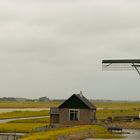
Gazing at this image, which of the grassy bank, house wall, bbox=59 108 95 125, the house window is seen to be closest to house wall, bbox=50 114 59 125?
house wall, bbox=59 108 95 125

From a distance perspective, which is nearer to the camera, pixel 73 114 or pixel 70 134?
pixel 70 134

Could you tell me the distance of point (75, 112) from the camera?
55875 mm

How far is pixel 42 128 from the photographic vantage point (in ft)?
151

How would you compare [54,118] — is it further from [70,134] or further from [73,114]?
[70,134]

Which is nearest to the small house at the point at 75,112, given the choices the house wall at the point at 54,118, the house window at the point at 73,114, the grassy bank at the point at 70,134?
the house window at the point at 73,114

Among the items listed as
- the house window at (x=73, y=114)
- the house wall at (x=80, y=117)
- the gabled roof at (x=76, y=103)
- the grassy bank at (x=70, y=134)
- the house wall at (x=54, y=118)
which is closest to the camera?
the grassy bank at (x=70, y=134)

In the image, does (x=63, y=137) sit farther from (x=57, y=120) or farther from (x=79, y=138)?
(x=57, y=120)

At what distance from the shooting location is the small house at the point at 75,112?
55281 mm

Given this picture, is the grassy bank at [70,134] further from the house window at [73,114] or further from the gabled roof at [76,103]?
the house window at [73,114]

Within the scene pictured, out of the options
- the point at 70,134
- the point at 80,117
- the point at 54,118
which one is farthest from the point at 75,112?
the point at 70,134

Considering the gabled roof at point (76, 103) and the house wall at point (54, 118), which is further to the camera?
the house wall at point (54, 118)

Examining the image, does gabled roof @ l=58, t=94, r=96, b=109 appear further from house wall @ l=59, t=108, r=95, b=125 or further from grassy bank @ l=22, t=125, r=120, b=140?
grassy bank @ l=22, t=125, r=120, b=140

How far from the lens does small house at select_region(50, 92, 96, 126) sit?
5528 cm

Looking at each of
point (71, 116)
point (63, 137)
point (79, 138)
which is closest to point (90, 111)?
point (71, 116)
